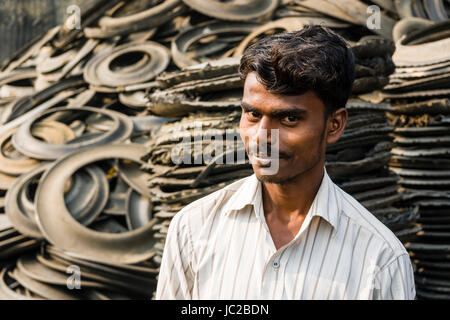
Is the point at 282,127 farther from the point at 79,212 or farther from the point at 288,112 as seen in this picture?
the point at 79,212

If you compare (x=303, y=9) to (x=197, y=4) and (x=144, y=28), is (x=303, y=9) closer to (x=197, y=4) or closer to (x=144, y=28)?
(x=197, y=4)

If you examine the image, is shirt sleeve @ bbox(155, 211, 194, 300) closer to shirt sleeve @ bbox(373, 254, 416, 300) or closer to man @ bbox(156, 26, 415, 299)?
man @ bbox(156, 26, 415, 299)

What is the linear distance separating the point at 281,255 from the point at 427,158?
154cm

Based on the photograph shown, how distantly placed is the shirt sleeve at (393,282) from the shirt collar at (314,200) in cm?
13

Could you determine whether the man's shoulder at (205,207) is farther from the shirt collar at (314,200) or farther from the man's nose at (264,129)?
the man's nose at (264,129)

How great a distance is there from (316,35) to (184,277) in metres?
0.57

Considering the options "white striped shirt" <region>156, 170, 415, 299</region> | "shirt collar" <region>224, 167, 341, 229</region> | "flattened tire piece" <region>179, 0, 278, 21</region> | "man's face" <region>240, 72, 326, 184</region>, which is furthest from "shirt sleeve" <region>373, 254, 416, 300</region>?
"flattened tire piece" <region>179, 0, 278, 21</region>

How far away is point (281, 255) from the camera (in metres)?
1.11

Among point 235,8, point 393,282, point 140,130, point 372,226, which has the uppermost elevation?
point 235,8

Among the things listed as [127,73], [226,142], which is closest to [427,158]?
[226,142]

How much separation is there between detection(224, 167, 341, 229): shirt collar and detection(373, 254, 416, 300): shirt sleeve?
0.43 feet

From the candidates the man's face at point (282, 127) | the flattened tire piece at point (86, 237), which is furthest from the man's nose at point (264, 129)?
the flattened tire piece at point (86, 237)

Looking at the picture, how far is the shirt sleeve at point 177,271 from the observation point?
115 cm

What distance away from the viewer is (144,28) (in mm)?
3865
